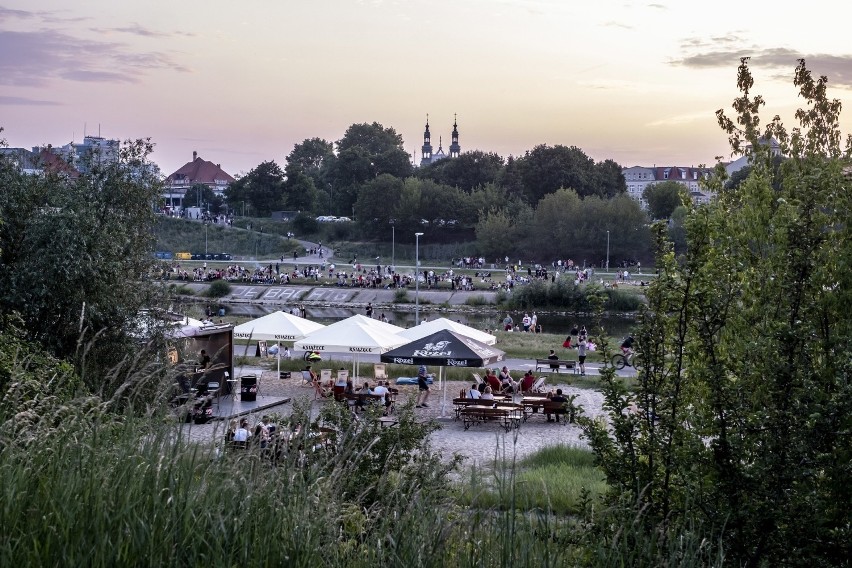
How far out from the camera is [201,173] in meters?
177

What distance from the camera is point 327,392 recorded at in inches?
868

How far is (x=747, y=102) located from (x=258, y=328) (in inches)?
717

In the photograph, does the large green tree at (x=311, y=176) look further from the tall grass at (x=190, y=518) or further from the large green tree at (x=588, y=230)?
the tall grass at (x=190, y=518)

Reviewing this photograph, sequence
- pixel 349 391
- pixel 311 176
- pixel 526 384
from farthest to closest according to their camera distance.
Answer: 1. pixel 311 176
2. pixel 526 384
3. pixel 349 391

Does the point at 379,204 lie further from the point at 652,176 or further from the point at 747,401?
the point at 747,401

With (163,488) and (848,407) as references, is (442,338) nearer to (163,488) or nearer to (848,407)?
(848,407)

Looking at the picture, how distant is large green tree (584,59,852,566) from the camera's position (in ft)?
19.9

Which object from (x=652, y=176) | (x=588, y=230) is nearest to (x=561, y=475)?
(x=588, y=230)

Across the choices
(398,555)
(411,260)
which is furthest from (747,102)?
→ (411,260)

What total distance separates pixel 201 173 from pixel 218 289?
354 feet

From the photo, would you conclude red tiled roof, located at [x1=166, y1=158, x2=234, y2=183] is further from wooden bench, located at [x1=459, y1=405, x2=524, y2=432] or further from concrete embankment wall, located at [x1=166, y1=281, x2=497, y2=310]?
wooden bench, located at [x1=459, y1=405, x2=524, y2=432]

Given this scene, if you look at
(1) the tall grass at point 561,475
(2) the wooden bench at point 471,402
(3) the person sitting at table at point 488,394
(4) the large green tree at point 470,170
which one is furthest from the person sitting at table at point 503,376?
(4) the large green tree at point 470,170

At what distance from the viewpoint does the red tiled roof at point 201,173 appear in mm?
176250

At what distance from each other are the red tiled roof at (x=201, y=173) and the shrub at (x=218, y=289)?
343 ft
